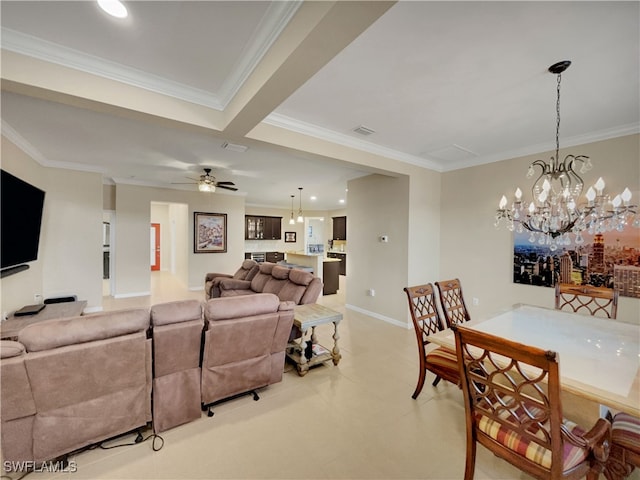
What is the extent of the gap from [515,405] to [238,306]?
1898 mm

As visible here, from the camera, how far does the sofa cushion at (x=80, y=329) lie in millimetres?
1519

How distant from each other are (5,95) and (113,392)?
284cm

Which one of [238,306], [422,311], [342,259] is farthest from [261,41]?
[342,259]

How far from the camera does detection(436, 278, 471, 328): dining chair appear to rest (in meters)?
2.56

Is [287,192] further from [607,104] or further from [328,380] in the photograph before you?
[607,104]

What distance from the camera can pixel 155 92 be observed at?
222 centimetres

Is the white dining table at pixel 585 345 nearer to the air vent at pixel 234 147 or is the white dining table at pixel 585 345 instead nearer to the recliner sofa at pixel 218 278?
the air vent at pixel 234 147

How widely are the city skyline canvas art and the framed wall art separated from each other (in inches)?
261

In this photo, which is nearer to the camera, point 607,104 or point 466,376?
point 466,376

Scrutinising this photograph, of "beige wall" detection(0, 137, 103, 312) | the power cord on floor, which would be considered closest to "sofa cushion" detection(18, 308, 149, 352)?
the power cord on floor

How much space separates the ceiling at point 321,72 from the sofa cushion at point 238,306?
5.08 ft

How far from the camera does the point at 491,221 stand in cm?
403


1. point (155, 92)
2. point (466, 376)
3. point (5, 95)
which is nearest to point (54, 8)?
point (155, 92)

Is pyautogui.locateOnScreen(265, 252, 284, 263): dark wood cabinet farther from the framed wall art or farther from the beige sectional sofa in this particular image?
the beige sectional sofa
